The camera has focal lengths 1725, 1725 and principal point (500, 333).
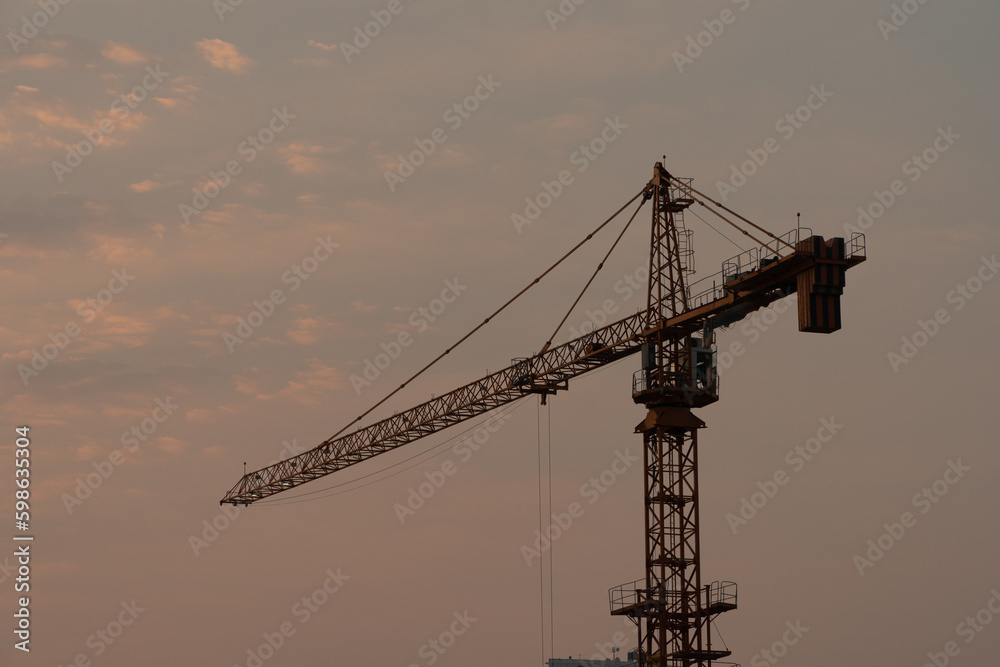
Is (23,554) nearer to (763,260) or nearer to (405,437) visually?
(405,437)

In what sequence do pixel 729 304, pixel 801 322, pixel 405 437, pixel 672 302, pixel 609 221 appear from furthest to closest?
pixel 405 437 < pixel 609 221 < pixel 672 302 < pixel 729 304 < pixel 801 322

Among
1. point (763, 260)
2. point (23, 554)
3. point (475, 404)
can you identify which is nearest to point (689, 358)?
point (763, 260)

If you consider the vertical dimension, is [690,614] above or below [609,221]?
below

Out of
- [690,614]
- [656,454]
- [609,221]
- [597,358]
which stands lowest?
[690,614]

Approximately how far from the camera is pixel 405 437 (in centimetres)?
12356

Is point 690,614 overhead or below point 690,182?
below

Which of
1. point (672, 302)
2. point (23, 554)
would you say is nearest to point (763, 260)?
point (672, 302)

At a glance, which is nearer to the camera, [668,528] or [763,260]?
[763,260]

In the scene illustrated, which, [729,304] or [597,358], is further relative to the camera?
[597,358]

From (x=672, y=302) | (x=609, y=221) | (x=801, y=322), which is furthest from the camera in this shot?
(x=609, y=221)

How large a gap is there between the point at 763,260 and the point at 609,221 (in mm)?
19784

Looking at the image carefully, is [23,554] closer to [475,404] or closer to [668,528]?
[475,404]

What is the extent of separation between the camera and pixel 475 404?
379ft

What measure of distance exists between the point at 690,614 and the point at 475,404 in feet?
75.6
